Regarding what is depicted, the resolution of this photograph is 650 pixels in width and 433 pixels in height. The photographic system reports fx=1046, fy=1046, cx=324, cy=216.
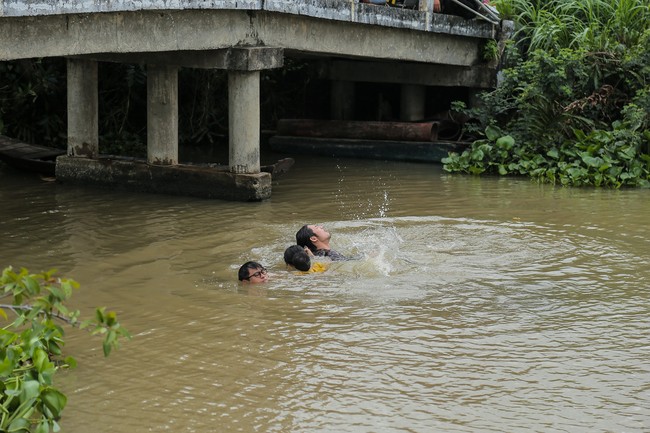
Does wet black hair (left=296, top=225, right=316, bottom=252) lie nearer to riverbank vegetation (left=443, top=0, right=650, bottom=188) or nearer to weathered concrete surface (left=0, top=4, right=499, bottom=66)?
weathered concrete surface (left=0, top=4, right=499, bottom=66)

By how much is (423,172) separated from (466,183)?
119 cm

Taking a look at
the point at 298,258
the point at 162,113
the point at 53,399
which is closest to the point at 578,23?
the point at 162,113

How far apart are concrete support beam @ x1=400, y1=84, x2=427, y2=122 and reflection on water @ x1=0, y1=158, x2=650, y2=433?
13.6 ft

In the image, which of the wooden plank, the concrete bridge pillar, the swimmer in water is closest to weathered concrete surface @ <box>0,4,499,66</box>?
the concrete bridge pillar

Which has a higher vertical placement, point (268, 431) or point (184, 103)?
point (184, 103)

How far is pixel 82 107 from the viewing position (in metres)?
14.0

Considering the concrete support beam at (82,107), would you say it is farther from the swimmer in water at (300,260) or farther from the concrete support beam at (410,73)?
the swimmer in water at (300,260)

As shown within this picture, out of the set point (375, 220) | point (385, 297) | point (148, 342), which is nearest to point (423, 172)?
point (375, 220)

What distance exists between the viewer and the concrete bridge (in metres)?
10.4

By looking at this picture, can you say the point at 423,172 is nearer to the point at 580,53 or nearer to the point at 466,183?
the point at 466,183

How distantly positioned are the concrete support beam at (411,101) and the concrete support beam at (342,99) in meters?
1.05

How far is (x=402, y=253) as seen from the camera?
10133 mm

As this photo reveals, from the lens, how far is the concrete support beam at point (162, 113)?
13.3 m

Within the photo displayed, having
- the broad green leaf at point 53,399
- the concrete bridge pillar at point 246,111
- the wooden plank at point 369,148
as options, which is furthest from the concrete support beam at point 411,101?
the broad green leaf at point 53,399
